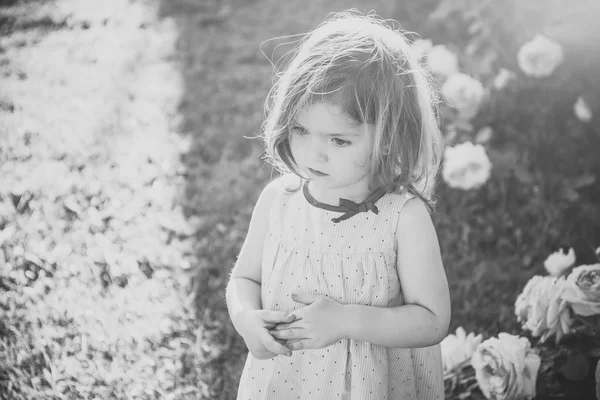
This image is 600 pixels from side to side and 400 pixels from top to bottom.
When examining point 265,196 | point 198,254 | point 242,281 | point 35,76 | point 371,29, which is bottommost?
point 198,254

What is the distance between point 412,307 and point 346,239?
0.20m

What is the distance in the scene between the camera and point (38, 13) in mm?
4875

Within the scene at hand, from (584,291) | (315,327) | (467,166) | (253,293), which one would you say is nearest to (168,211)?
(467,166)

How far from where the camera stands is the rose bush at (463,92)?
244cm

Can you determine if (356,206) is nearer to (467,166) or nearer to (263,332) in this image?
(263,332)

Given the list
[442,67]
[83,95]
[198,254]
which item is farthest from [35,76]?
[442,67]

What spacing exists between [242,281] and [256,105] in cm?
230

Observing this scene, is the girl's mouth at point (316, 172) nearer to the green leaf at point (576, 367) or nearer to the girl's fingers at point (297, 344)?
the girl's fingers at point (297, 344)

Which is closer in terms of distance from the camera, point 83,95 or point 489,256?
point 489,256

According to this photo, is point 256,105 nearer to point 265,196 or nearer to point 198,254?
point 198,254

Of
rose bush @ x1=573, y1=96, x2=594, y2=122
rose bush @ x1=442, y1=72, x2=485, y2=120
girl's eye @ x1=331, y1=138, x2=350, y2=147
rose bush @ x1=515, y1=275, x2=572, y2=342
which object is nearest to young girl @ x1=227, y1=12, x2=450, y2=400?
girl's eye @ x1=331, y1=138, x2=350, y2=147

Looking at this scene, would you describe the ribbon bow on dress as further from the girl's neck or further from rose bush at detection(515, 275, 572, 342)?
rose bush at detection(515, 275, 572, 342)

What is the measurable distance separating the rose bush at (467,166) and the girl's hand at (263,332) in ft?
4.42

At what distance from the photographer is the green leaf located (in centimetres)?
159
